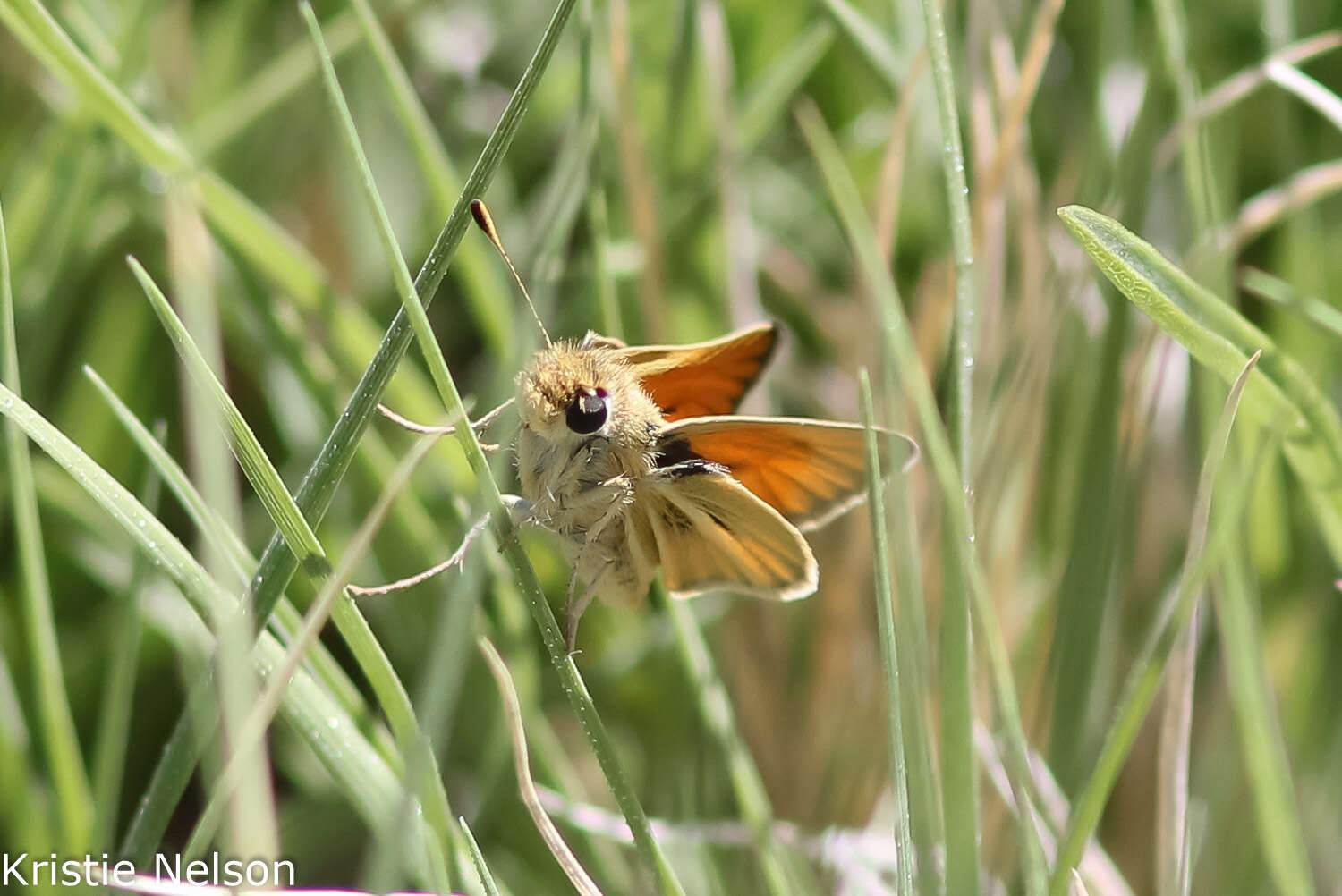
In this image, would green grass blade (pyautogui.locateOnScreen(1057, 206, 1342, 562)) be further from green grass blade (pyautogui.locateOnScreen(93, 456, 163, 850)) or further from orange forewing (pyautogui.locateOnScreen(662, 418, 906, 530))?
green grass blade (pyautogui.locateOnScreen(93, 456, 163, 850))

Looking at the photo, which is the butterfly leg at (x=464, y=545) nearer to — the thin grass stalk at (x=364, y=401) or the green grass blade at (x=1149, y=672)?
the thin grass stalk at (x=364, y=401)

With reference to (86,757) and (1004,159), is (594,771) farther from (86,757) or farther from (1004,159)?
(1004,159)

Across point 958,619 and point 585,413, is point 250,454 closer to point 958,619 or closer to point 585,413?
Result: point 585,413

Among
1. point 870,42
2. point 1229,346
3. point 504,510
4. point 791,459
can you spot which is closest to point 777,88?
point 870,42

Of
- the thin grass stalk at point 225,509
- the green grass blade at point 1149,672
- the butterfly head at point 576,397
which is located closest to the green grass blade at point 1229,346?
the green grass blade at point 1149,672

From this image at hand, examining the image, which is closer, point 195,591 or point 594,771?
point 195,591

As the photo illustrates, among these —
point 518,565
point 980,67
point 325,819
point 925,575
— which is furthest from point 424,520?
point 980,67
